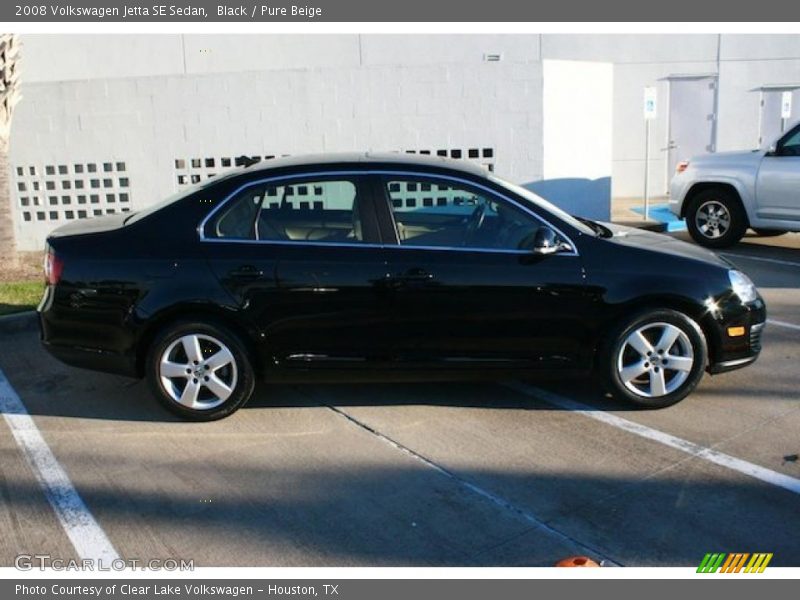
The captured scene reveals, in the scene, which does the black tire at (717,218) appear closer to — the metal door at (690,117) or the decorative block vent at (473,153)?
the decorative block vent at (473,153)

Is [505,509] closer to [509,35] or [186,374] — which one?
[186,374]

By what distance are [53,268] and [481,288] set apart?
270 cm

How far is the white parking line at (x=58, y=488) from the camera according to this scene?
3762 millimetres

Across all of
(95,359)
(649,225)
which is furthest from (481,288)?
(649,225)

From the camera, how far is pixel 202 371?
5047 millimetres

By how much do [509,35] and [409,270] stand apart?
11.1 metres

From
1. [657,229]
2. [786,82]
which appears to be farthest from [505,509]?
[786,82]

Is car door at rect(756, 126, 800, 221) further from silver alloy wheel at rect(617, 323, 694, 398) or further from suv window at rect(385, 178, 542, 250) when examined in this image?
suv window at rect(385, 178, 542, 250)

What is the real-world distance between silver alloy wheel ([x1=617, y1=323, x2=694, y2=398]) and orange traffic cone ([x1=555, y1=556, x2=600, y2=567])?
1780mm

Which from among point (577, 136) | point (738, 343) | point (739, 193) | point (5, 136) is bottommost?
point (738, 343)

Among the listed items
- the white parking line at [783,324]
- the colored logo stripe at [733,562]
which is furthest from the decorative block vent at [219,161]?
the colored logo stripe at [733,562]

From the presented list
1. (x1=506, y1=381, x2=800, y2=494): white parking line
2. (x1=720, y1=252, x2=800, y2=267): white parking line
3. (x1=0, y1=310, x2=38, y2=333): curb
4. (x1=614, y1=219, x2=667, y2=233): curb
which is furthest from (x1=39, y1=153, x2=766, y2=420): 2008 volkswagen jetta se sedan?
(x1=614, y1=219, x2=667, y2=233): curb

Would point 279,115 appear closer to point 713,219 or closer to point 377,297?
point 713,219

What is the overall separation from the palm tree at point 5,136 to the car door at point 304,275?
5.39 meters
